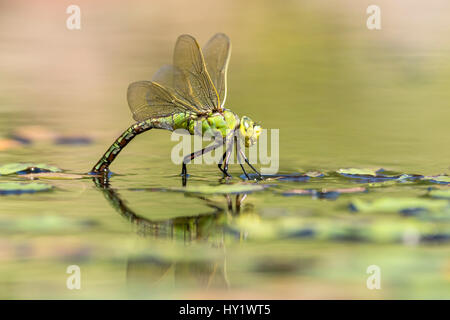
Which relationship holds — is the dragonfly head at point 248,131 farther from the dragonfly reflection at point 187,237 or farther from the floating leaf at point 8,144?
the floating leaf at point 8,144

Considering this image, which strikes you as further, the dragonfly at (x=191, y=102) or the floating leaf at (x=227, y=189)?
the dragonfly at (x=191, y=102)

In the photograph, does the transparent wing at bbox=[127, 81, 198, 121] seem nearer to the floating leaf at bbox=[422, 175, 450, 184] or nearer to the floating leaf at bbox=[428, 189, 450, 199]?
the floating leaf at bbox=[422, 175, 450, 184]

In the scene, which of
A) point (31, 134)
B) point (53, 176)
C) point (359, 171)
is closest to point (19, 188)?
point (53, 176)

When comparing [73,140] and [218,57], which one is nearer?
[218,57]

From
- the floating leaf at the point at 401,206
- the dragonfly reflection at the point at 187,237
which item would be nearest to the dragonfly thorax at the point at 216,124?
the dragonfly reflection at the point at 187,237

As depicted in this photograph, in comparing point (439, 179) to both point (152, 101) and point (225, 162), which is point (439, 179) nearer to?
point (225, 162)

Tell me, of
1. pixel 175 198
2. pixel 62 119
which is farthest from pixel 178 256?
pixel 62 119
